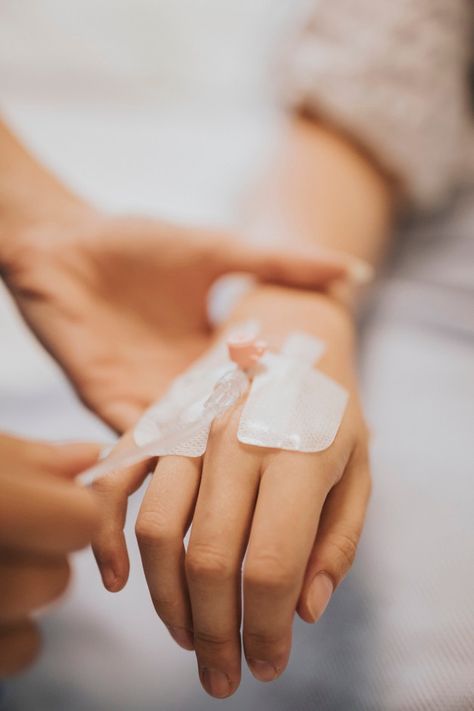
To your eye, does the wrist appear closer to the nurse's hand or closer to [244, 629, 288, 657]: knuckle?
the nurse's hand

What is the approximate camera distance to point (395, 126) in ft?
3.03

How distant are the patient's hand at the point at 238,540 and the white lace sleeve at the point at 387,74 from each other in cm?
64

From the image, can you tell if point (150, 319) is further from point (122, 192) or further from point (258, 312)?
point (122, 192)

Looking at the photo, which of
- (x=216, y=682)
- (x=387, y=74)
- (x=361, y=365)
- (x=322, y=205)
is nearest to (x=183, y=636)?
(x=216, y=682)

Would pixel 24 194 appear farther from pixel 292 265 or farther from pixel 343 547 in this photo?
pixel 343 547

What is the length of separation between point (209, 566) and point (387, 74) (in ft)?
2.78

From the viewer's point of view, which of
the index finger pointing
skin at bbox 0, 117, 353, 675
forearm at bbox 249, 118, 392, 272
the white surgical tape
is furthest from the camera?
forearm at bbox 249, 118, 392, 272

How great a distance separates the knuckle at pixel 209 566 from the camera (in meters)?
0.36

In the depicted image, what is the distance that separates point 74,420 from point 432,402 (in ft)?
1.27

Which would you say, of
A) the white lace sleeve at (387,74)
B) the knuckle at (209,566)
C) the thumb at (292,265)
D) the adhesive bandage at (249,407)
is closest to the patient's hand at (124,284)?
the thumb at (292,265)

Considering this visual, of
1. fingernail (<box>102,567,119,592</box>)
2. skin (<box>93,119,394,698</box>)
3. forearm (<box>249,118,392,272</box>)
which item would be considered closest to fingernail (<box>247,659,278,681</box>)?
skin (<box>93,119,394,698</box>)

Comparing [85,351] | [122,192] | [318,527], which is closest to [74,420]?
[85,351]

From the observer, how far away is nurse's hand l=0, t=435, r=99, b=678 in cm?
33

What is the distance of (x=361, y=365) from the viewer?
70 cm
